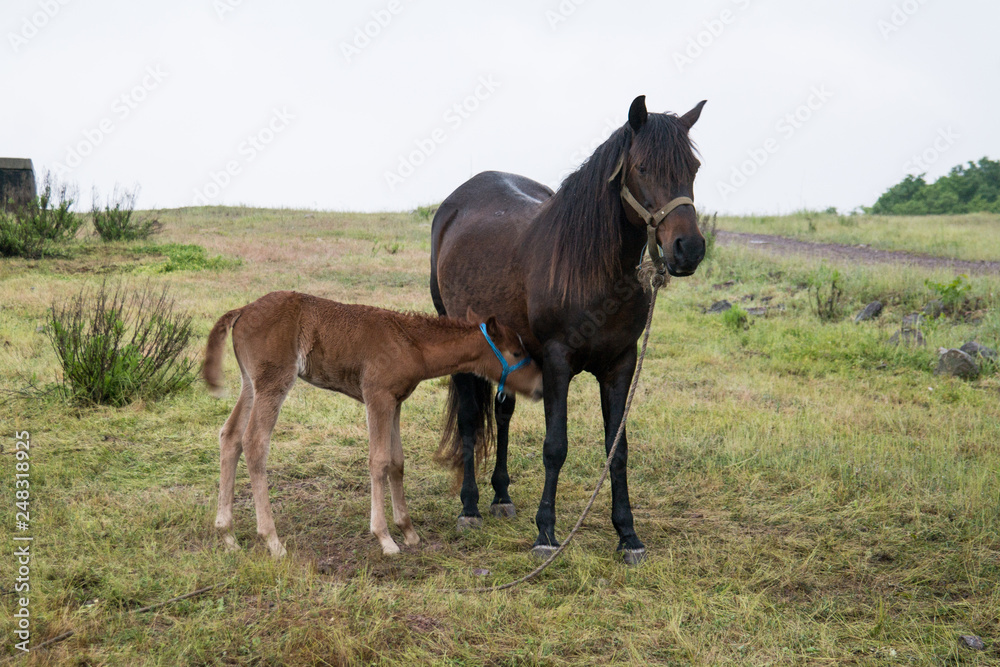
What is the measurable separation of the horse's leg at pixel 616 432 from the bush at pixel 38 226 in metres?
15.4

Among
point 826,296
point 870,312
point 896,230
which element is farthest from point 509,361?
point 896,230

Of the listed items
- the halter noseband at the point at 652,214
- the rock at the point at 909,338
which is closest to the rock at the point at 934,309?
the rock at the point at 909,338

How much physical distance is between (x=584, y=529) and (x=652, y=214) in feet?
6.86

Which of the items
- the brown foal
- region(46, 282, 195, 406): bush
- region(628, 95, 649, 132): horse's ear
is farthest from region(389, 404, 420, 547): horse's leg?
region(46, 282, 195, 406): bush

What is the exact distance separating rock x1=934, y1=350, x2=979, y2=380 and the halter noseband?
6.18 metres

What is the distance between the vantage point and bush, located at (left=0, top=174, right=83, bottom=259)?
51.5 ft

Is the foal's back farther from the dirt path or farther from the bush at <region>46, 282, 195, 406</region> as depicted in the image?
the dirt path

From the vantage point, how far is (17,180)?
1927 centimetres

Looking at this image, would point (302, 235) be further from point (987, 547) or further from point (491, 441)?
point (987, 547)

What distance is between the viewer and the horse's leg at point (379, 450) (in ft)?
14.4

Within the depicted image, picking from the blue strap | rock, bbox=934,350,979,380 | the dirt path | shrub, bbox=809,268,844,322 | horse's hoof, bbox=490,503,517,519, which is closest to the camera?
the blue strap

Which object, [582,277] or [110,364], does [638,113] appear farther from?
[110,364]

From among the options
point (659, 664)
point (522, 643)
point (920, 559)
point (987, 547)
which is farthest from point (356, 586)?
point (987, 547)

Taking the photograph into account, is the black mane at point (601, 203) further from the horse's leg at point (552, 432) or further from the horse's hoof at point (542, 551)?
the horse's hoof at point (542, 551)
